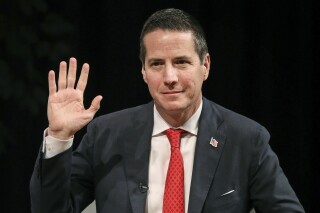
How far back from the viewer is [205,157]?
190 cm

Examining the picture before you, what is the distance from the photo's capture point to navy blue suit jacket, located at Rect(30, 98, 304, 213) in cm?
179

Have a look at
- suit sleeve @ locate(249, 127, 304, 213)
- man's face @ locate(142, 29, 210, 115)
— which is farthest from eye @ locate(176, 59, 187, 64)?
suit sleeve @ locate(249, 127, 304, 213)

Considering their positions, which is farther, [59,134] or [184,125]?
[184,125]

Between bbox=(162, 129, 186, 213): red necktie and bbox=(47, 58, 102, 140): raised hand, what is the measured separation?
0.29 meters

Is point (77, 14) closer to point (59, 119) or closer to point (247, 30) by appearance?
point (247, 30)

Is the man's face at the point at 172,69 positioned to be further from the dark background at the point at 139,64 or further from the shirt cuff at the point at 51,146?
the dark background at the point at 139,64

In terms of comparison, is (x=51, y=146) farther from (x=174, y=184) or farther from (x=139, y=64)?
(x=139, y=64)

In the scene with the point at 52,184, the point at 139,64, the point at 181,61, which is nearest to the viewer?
the point at 52,184

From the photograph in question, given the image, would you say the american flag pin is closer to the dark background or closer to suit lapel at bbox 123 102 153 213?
suit lapel at bbox 123 102 153 213

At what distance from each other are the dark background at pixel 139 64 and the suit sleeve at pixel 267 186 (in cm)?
99

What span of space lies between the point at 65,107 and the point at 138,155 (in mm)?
281

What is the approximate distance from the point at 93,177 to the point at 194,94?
42 cm

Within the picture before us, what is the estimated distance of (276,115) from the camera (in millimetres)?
2896

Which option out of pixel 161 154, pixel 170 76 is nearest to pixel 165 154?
pixel 161 154
